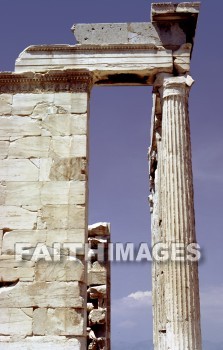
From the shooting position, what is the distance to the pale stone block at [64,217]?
12.9 meters

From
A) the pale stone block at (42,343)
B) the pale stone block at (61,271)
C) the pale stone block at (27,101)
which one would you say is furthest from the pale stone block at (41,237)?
the pale stone block at (27,101)

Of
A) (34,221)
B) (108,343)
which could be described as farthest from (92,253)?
(34,221)

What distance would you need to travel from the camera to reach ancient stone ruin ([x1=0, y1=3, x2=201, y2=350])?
1235 centimetres

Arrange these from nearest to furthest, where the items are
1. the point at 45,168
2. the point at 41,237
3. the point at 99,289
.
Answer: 1. the point at 41,237
2. the point at 45,168
3. the point at 99,289

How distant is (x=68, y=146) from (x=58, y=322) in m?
3.91

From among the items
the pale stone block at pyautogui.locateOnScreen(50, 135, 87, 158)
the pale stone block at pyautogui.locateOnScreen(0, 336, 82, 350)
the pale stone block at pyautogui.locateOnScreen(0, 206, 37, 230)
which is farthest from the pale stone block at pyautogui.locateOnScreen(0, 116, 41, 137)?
the pale stone block at pyautogui.locateOnScreen(0, 336, 82, 350)

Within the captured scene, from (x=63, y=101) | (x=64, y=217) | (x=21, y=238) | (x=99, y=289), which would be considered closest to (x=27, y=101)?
(x=63, y=101)

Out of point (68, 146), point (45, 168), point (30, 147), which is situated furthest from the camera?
point (30, 147)

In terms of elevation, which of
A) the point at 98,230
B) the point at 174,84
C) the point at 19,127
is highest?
the point at 174,84

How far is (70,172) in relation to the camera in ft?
43.6

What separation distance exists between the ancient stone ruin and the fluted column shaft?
0.07 ft

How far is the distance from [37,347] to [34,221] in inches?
106

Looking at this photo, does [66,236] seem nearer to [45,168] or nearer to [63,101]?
[45,168]

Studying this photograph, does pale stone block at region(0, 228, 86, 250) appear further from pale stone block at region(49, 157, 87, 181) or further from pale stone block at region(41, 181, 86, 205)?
pale stone block at region(49, 157, 87, 181)
